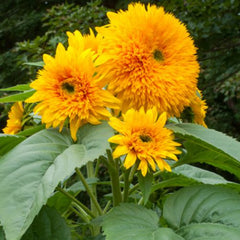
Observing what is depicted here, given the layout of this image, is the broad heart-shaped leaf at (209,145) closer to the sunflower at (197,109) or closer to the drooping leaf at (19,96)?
the sunflower at (197,109)

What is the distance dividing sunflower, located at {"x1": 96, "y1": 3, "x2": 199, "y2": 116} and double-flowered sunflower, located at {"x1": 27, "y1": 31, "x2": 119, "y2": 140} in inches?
0.9

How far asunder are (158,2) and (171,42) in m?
2.11

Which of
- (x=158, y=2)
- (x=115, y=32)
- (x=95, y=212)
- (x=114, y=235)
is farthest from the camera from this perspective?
(x=158, y=2)

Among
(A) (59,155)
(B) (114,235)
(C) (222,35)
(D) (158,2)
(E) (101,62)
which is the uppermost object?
(D) (158,2)

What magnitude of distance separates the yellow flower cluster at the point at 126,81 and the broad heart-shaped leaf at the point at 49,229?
147mm

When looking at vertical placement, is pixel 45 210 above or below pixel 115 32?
below

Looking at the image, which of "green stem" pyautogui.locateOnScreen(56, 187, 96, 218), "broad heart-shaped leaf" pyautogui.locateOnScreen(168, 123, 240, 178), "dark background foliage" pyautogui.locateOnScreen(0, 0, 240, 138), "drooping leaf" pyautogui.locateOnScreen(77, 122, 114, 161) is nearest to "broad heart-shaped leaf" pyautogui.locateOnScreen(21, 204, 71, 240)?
"green stem" pyautogui.locateOnScreen(56, 187, 96, 218)

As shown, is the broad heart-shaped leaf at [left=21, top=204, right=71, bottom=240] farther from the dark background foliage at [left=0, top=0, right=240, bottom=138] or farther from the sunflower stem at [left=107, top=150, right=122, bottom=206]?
the dark background foliage at [left=0, top=0, right=240, bottom=138]

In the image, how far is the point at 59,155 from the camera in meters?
0.56

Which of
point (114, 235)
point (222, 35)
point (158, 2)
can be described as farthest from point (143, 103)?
point (222, 35)

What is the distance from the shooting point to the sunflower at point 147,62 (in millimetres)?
626

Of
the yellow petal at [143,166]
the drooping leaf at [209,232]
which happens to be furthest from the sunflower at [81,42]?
the drooping leaf at [209,232]

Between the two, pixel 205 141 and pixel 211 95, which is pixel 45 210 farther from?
pixel 211 95

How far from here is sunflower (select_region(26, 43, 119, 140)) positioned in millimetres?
614
